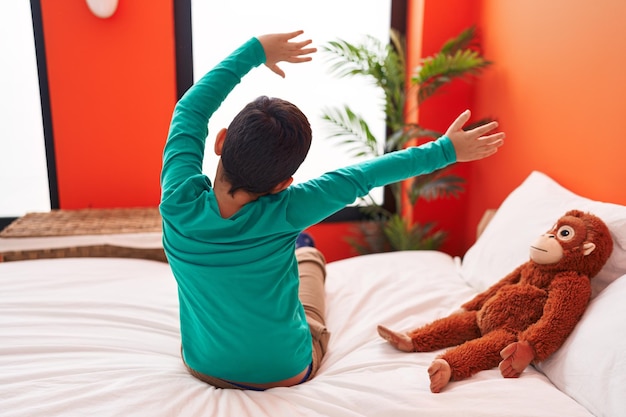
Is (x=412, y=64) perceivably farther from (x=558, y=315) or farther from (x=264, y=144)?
(x=264, y=144)

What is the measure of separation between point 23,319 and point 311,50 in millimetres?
1023

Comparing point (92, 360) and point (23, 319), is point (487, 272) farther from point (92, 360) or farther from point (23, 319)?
point (23, 319)

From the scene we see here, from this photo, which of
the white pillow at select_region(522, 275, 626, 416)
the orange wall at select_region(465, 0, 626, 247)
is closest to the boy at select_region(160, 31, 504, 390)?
the white pillow at select_region(522, 275, 626, 416)

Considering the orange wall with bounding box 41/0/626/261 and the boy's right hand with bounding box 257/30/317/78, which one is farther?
the orange wall with bounding box 41/0/626/261

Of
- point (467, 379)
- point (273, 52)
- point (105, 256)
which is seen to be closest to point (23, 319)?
point (105, 256)

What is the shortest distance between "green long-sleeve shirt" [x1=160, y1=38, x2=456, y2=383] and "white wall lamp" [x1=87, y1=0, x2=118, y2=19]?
1453mm

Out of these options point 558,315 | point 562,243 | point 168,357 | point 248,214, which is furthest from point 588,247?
point 168,357

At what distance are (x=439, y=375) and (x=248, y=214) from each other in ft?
1.75

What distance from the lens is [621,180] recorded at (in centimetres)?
155

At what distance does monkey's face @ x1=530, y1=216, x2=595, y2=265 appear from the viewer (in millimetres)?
1234

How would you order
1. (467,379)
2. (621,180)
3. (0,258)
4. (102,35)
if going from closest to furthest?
(467,379)
(621,180)
(0,258)
(102,35)

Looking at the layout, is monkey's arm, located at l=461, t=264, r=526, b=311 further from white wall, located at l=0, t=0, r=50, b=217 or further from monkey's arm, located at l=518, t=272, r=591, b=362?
white wall, located at l=0, t=0, r=50, b=217

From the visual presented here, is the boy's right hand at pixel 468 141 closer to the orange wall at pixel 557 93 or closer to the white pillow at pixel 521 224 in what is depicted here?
the white pillow at pixel 521 224

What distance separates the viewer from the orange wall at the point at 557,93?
5.21 ft
